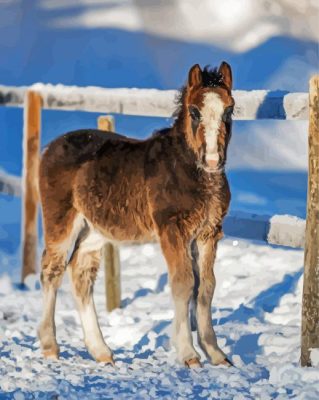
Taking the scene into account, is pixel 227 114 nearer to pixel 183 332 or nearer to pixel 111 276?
pixel 183 332

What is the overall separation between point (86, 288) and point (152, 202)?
91 cm

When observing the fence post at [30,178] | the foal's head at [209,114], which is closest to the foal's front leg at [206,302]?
the foal's head at [209,114]

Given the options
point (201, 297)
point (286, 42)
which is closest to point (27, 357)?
point (201, 297)

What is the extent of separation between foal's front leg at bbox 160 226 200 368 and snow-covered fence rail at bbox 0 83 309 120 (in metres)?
0.96

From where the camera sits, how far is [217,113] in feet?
17.2

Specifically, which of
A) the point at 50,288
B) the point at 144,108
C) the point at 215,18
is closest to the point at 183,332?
the point at 50,288

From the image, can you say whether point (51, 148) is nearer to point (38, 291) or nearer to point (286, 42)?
point (38, 291)

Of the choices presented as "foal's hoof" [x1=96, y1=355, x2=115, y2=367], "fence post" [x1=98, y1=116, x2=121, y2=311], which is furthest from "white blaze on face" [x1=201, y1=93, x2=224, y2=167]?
"fence post" [x1=98, y1=116, x2=121, y2=311]

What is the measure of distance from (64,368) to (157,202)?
3.80 feet

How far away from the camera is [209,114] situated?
524cm

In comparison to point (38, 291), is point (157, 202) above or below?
above

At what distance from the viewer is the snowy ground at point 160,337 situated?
5293 millimetres

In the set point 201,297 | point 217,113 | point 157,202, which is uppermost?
point 217,113

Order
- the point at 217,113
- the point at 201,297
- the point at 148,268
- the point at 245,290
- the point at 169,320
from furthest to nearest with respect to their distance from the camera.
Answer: the point at 148,268
the point at 245,290
the point at 169,320
the point at 201,297
the point at 217,113
